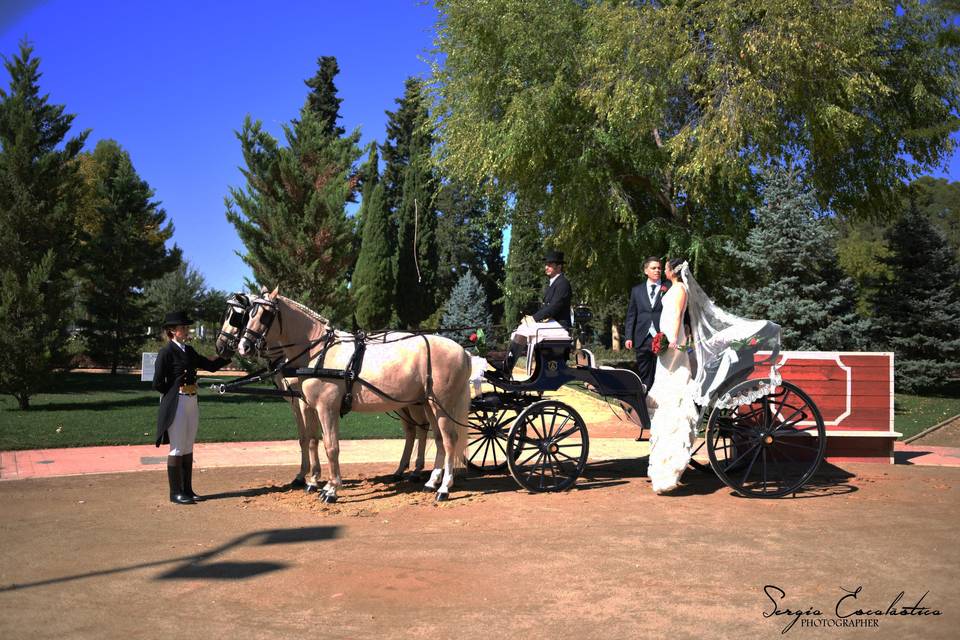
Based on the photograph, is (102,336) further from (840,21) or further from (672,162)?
(840,21)

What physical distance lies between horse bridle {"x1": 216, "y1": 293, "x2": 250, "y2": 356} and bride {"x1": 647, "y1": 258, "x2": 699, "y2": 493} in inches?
186

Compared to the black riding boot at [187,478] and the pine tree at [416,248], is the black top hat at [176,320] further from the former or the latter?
the pine tree at [416,248]

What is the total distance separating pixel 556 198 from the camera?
19219 millimetres

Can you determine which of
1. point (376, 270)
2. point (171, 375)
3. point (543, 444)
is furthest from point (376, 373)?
point (376, 270)

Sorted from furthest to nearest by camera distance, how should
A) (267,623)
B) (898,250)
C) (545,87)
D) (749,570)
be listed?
1. (898,250)
2. (545,87)
3. (749,570)
4. (267,623)

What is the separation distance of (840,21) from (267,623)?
16.4 m

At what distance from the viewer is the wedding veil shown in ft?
28.5

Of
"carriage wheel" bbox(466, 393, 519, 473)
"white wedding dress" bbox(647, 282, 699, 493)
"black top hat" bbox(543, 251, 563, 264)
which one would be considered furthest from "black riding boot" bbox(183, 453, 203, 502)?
"white wedding dress" bbox(647, 282, 699, 493)

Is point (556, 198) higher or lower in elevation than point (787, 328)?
higher

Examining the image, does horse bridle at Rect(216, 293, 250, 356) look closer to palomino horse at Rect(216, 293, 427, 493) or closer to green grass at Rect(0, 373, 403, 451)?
palomino horse at Rect(216, 293, 427, 493)

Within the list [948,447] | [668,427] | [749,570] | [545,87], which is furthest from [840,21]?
[749,570]

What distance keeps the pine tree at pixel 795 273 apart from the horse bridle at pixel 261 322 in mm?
13741

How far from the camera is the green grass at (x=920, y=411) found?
1591 centimetres

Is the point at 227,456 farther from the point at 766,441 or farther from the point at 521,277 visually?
the point at 521,277
